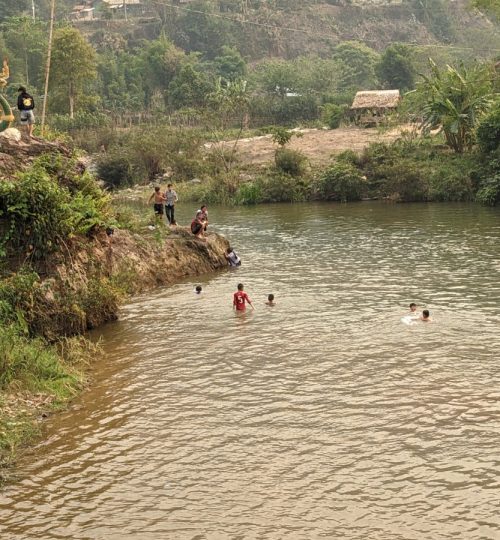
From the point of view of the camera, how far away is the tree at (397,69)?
89.1 meters

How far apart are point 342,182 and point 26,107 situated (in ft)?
91.8

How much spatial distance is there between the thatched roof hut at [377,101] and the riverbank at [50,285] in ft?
156

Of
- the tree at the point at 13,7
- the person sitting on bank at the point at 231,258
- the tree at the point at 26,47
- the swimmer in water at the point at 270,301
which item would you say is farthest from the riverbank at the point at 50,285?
the tree at the point at 13,7

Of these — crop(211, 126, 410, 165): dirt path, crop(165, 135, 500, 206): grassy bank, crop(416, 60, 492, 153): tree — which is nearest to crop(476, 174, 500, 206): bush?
crop(165, 135, 500, 206): grassy bank

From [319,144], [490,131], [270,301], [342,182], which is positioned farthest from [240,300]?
[319,144]

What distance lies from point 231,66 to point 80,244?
101 metres

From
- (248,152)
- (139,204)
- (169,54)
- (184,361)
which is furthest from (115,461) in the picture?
(169,54)

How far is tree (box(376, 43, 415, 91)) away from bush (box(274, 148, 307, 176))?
143ft

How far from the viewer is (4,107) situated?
21.4m

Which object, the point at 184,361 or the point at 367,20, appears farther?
the point at 367,20

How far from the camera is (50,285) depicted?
17766mm

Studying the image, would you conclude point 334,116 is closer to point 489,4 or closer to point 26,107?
point 489,4

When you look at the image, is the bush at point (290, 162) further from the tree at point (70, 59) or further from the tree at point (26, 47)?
the tree at point (26, 47)

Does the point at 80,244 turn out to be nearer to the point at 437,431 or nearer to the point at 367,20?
the point at 437,431
